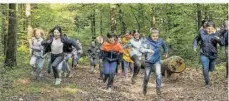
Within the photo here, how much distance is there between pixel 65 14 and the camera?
115 ft

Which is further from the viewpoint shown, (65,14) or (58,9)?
(65,14)

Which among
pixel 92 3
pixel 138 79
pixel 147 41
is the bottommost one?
pixel 138 79

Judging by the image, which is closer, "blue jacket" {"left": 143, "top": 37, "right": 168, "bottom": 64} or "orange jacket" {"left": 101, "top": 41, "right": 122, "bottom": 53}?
"blue jacket" {"left": 143, "top": 37, "right": 168, "bottom": 64}

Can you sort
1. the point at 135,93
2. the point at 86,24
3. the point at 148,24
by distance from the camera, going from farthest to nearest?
the point at 86,24 → the point at 148,24 → the point at 135,93

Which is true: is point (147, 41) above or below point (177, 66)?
above

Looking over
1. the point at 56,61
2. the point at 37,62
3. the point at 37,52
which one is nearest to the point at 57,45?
the point at 56,61

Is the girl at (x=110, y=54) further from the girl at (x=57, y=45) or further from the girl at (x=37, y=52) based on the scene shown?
the girl at (x=37, y=52)

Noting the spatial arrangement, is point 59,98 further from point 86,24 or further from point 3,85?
point 86,24

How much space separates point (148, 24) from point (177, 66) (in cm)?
1621

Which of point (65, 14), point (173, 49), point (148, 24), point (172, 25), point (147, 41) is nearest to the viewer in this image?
point (147, 41)

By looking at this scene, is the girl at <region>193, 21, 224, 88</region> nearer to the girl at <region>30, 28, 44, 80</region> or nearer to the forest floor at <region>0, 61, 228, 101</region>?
the forest floor at <region>0, 61, 228, 101</region>

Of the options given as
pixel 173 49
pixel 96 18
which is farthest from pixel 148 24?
pixel 96 18

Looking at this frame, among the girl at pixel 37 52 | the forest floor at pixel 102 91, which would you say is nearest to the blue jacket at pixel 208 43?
the forest floor at pixel 102 91

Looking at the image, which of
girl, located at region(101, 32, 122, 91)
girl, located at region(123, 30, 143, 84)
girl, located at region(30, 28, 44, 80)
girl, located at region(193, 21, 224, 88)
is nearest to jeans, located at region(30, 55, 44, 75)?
girl, located at region(30, 28, 44, 80)
